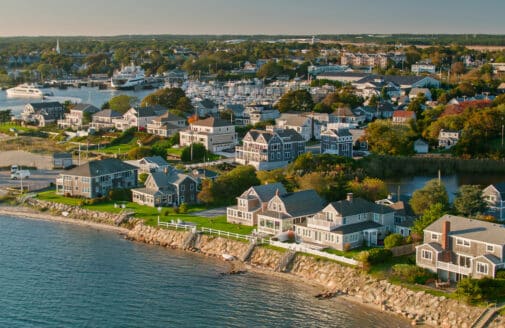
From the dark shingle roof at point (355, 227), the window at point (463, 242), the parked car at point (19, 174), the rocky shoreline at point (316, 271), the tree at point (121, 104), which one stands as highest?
the tree at point (121, 104)

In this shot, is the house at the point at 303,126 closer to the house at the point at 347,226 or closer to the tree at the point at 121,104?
the tree at the point at 121,104

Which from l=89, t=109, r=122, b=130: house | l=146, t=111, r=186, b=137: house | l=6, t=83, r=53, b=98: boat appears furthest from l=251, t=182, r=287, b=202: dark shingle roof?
l=6, t=83, r=53, b=98: boat

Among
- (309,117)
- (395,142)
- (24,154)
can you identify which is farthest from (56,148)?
(395,142)

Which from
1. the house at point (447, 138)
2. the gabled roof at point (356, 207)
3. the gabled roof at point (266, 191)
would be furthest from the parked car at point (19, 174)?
the house at point (447, 138)

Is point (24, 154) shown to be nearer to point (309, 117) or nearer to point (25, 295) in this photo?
point (309, 117)

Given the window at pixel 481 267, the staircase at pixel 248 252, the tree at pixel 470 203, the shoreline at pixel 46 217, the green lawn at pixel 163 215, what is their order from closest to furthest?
the window at pixel 481 267 → the staircase at pixel 248 252 → the tree at pixel 470 203 → the green lawn at pixel 163 215 → the shoreline at pixel 46 217
